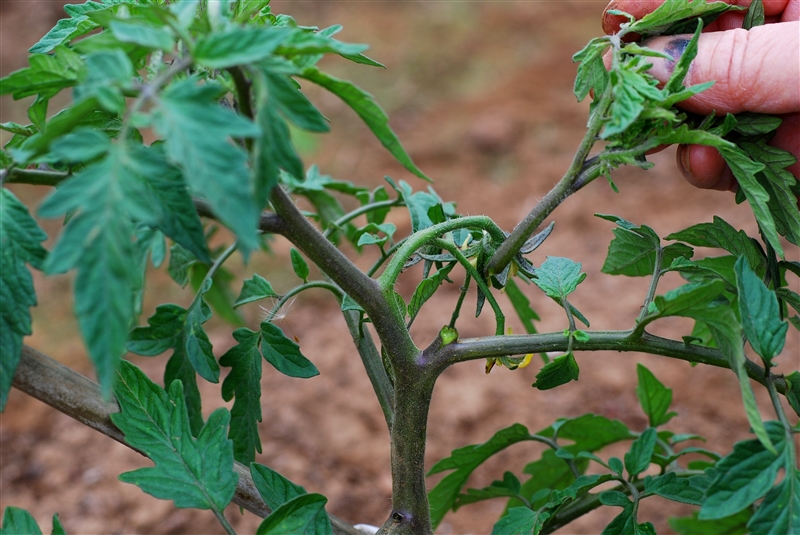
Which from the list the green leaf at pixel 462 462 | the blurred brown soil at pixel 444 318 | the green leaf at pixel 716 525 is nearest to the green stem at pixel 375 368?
the green leaf at pixel 462 462

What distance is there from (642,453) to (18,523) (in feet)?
1.85

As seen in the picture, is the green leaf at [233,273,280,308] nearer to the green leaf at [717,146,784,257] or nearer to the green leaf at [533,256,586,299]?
the green leaf at [533,256,586,299]

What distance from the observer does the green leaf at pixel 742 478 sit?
47cm

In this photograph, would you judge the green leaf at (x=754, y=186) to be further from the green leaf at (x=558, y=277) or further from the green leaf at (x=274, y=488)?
the green leaf at (x=274, y=488)

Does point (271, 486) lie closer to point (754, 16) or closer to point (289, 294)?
point (289, 294)

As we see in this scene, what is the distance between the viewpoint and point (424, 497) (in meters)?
0.67

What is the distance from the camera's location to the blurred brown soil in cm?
147

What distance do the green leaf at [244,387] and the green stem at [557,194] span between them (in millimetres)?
246

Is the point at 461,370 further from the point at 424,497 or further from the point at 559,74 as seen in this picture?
the point at 559,74

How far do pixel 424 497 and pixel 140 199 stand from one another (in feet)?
1.40

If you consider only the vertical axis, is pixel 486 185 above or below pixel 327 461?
above

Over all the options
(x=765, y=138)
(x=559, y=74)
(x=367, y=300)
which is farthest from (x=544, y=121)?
(x=367, y=300)

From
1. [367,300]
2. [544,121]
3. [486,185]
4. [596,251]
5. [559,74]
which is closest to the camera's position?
[367,300]

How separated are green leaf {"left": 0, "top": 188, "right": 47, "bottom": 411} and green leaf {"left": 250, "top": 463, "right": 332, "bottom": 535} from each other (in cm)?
22
